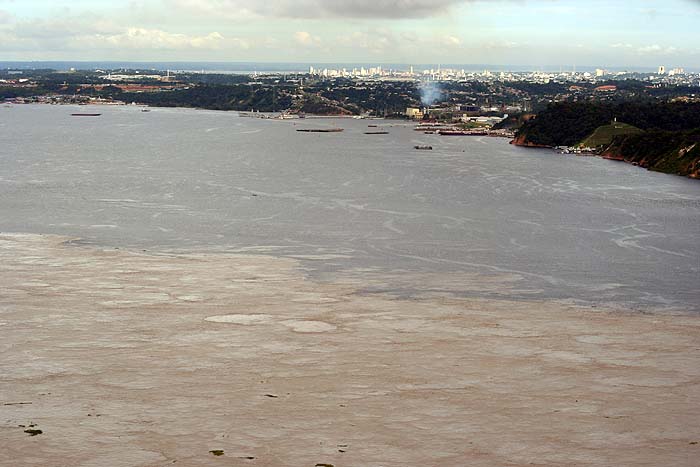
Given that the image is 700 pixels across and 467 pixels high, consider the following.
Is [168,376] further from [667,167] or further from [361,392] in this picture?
[667,167]

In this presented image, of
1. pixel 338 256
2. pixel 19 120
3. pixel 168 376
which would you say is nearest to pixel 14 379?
pixel 168 376

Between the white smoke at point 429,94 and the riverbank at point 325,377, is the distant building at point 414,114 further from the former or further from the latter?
the riverbank at point 325,377

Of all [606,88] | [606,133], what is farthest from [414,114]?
[606,88]

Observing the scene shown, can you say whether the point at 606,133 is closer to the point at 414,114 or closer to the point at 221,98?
the point at 414,114

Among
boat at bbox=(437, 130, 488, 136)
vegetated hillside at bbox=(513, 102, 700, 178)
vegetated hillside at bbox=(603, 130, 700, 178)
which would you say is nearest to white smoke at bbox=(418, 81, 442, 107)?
boat at bbox=(437, 130, 488, 136)

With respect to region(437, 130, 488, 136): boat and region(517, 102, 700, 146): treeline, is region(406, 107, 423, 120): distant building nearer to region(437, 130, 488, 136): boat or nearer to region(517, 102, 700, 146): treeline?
region(437, 130, 488, 136): boat
